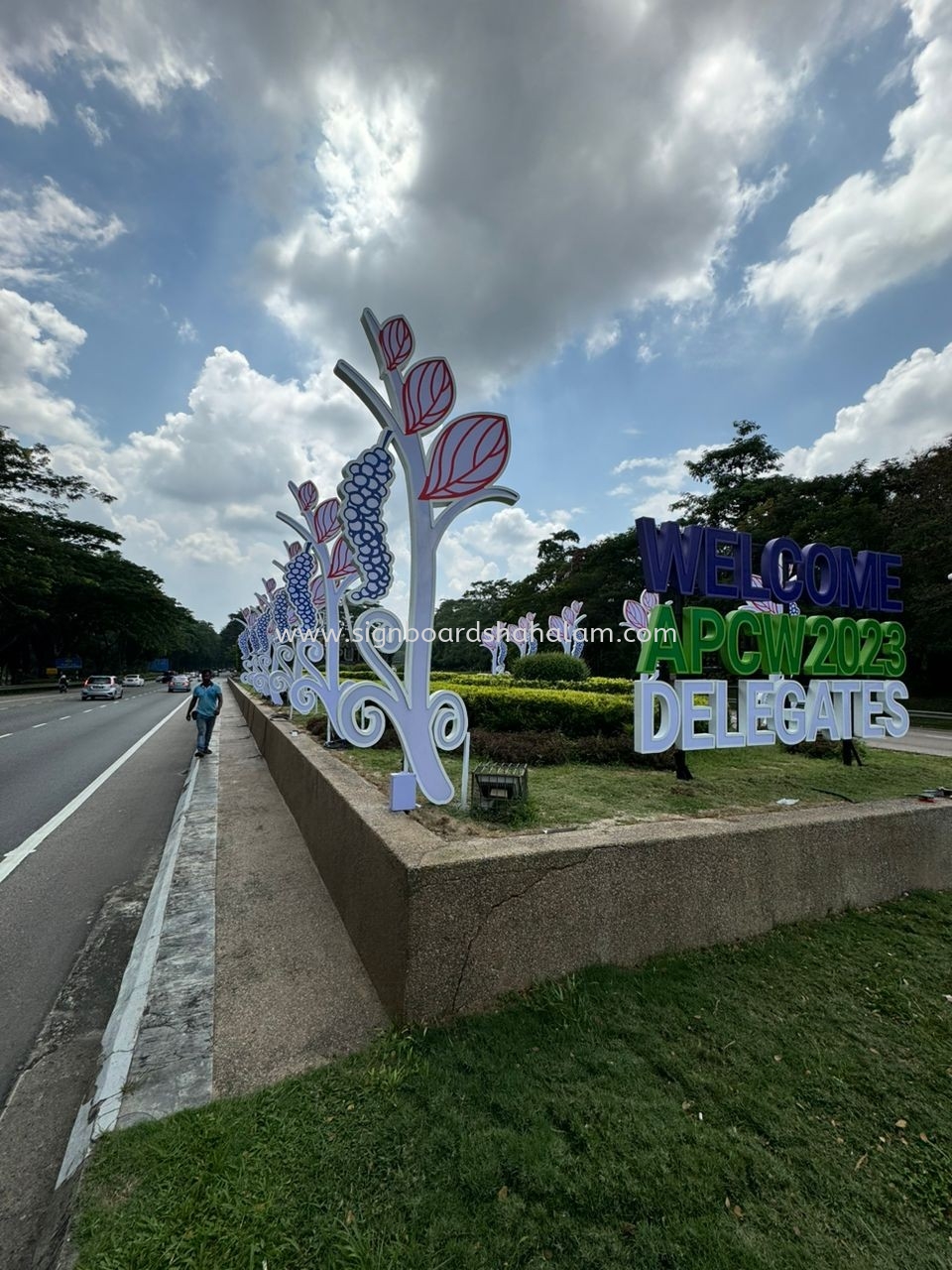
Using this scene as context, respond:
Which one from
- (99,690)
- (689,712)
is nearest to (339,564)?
(689,712)

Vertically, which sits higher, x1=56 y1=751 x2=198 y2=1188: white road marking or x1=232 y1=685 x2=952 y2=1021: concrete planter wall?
x1=232 y1=685 x2=952 y2=1021: concrete planter wall

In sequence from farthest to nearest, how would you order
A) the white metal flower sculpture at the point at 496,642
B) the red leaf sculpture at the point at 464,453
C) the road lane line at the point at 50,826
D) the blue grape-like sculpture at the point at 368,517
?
the white metal flower sculpture at the point at 496,642, the road lane line at the point at 50,826, the blue grape-like sculpture at the point at 368,517, the red leaf sculpture at the point at 464,453

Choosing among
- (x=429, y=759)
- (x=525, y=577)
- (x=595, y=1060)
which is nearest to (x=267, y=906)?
(x=429, y=759)

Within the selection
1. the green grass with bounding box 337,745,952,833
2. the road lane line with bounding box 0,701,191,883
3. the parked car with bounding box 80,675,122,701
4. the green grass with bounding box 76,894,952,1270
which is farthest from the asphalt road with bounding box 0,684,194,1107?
the parked car with bounding box 80,675,122,701

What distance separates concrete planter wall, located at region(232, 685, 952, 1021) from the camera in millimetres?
2467

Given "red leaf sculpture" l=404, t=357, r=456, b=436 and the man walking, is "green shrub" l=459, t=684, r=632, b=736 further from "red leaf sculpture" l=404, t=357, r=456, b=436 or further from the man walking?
the man walking

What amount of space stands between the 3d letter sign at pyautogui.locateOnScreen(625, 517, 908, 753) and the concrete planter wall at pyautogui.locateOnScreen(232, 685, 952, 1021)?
1089 millimetres

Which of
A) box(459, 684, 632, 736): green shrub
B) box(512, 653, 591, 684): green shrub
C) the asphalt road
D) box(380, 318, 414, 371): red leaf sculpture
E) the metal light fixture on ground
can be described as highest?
box(380, 318, 414, 371): red leaf sculpture

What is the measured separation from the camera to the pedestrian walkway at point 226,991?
2163 millimetres

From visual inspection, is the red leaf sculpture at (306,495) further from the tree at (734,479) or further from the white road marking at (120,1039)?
the tree at (734,479)

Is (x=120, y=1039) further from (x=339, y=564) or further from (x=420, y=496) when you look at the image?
(x=339, y=564)

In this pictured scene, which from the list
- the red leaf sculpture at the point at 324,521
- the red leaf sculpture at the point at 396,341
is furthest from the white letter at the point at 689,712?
the red leaf sculpture at the point at 324,521

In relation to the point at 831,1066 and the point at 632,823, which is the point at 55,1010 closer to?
the point at 632,823

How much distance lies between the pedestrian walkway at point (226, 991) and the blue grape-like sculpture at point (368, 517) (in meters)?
2.35
